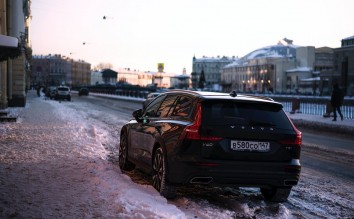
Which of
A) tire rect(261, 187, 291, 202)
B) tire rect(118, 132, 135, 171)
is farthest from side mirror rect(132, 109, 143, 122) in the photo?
tire rect(261, 187, 291, 202)

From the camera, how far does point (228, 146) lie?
597 cm

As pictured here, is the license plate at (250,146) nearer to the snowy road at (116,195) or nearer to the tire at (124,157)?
the snowy road at (116,195)

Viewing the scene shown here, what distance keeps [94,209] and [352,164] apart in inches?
272

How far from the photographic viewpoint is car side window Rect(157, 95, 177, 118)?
714 cm

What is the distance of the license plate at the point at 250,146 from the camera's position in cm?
599

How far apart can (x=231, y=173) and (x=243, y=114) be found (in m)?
0.84

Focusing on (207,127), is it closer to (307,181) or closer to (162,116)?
(162,116)

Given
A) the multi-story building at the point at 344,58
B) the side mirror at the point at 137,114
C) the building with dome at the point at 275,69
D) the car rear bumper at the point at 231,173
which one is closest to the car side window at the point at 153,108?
the side mirror at the point at 137,114

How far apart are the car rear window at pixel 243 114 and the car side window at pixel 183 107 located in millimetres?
307

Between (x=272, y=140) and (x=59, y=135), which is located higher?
(x=272, y=140)

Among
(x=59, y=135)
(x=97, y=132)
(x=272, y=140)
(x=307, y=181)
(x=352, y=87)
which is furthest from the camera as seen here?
(x=352, y=87)

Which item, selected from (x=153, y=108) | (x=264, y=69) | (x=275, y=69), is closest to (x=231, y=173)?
(x=153, y=108)

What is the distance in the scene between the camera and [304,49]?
14538cm

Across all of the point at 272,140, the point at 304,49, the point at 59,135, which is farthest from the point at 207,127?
the point at 304,49
